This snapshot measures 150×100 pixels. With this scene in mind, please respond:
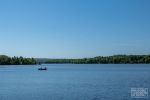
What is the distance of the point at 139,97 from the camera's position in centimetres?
4550

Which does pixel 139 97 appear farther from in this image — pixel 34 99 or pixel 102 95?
pixel 34 99

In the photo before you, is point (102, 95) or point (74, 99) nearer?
point (74, 99)

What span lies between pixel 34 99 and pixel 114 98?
11.1 m

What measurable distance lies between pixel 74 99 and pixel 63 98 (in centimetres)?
211

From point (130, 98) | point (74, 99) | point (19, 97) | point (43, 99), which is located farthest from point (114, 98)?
point (19, 97)

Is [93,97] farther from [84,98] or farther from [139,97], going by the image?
[139,97]

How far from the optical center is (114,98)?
47.2 metres

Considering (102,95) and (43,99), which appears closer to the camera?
(43,99)

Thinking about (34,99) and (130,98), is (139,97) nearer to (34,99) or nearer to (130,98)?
(130,98)

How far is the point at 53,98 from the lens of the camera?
154 feet

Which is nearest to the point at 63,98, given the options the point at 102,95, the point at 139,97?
the point at 102,95

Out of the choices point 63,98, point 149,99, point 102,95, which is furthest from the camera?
point 102,95

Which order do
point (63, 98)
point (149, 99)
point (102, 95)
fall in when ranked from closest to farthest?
point (149, 99)
point (63, 98)
point (102, 95)

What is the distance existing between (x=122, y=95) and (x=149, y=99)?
6479mm
